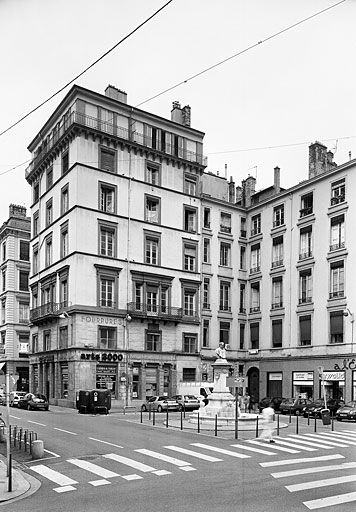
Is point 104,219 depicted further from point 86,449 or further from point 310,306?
point 86,449

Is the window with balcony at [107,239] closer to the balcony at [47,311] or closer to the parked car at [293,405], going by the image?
the balcony at [47,311]

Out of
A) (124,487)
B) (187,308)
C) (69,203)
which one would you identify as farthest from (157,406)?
(124,487)

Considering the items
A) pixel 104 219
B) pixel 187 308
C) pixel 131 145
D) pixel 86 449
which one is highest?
pixel 131 145

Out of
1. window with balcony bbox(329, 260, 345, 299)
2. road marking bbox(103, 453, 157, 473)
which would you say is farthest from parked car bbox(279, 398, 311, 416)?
road marking bbox(103, 453, 157, 473)

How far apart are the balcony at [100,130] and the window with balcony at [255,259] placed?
30.6ft

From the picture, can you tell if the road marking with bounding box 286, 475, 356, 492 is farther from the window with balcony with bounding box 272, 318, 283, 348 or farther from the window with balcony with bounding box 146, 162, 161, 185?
the window with balcony with bounding box 146, 162, 161, 185

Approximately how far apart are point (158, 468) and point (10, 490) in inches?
172

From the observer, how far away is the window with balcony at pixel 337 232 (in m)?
45.7

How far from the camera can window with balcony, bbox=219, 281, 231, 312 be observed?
55.8m

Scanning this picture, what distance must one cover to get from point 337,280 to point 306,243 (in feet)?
16.3

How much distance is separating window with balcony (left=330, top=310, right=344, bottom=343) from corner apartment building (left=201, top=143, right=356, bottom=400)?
0.25ft

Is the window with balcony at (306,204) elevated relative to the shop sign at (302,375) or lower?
elevated

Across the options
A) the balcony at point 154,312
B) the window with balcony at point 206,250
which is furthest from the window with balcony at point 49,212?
the window with balcony at point 206,250

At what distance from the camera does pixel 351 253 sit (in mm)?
44438
